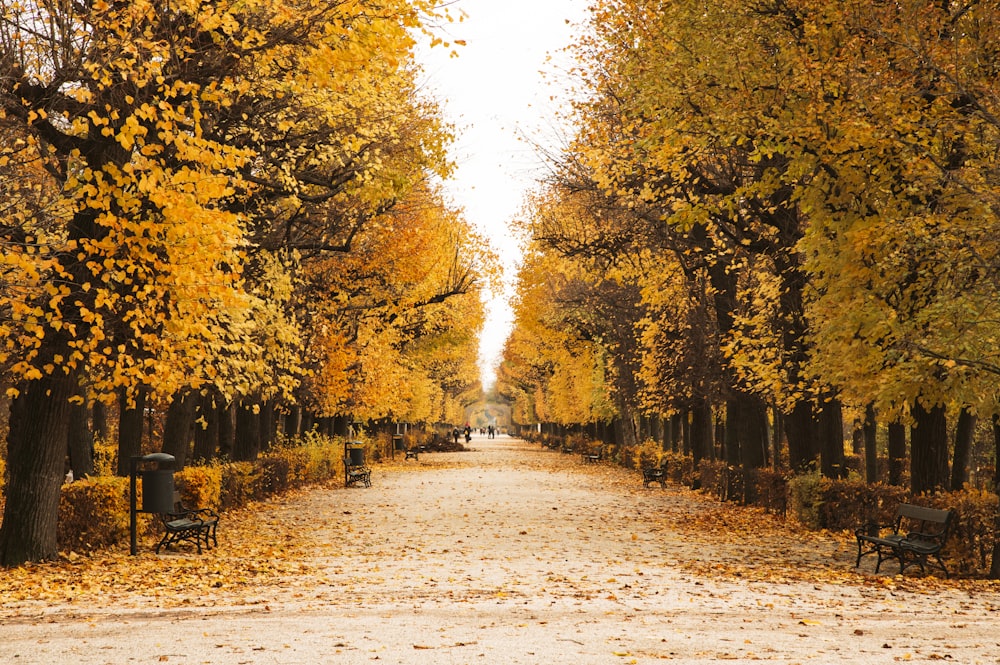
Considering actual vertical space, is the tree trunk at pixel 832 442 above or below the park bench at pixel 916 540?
above

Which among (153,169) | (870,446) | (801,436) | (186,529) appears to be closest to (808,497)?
(801,436)

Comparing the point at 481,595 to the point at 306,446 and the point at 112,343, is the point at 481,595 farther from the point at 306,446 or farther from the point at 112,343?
the point at 306,446

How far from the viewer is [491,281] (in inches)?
1337

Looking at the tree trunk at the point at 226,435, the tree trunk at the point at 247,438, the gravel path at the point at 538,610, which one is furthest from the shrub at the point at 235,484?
the gravel path at the point at 538,610

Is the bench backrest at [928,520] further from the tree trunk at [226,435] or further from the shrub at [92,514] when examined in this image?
the tree trunk at [226,435]

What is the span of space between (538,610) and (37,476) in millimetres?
7109

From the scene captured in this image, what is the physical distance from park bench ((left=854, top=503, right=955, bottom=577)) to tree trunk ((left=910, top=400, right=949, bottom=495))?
1.28m

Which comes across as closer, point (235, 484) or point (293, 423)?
point (235, 484)

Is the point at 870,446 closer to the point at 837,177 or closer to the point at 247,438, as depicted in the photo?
the point at 837,177

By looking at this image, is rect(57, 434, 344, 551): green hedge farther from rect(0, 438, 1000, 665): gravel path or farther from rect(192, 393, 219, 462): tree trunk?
rect(0, 438, 1000, 665): gravel path

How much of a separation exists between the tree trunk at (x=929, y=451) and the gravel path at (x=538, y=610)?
1564 mm

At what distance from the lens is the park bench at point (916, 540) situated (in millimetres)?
11844

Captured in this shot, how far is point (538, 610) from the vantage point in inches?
353

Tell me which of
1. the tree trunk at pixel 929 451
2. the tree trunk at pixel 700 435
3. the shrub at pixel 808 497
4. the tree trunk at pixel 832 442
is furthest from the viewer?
the tree trunk at pixel 700 435
